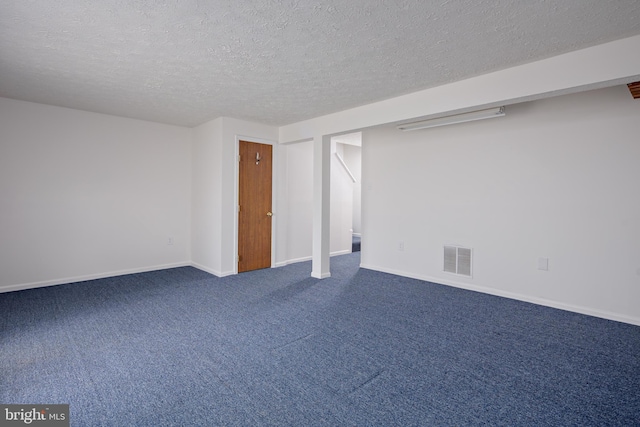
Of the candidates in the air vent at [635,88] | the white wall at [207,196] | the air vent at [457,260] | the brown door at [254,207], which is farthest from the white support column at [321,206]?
the air vent at [635,88]

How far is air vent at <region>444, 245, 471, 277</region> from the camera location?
4.41 metres

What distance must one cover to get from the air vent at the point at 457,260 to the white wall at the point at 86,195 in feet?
14.1

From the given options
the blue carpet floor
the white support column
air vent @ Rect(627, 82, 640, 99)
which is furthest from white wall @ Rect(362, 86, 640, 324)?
the white support column

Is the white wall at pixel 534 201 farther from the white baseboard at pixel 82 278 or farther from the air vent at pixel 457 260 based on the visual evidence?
the white baseboard at pixel 82 278

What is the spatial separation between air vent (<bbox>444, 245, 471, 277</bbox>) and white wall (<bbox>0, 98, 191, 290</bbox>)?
4306 millimetres

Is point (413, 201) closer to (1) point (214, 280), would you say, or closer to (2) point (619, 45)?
(2) point (619, 45)

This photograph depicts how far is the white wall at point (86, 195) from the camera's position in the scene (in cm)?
417

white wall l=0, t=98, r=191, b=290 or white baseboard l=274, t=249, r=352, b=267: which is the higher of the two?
white wall l=0, t=98, r=191, b=290

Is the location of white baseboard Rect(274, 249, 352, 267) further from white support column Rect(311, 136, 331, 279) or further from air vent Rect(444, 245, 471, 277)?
air vent Rect(444, 245, 471, 277)

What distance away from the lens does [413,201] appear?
500 centimetres

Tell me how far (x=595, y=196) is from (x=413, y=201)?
215cm

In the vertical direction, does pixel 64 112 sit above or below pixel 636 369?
above

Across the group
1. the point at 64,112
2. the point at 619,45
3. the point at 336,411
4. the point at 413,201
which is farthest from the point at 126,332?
the point at 619,45

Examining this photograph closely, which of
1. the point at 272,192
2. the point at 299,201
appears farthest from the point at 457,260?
the point at 272,192
